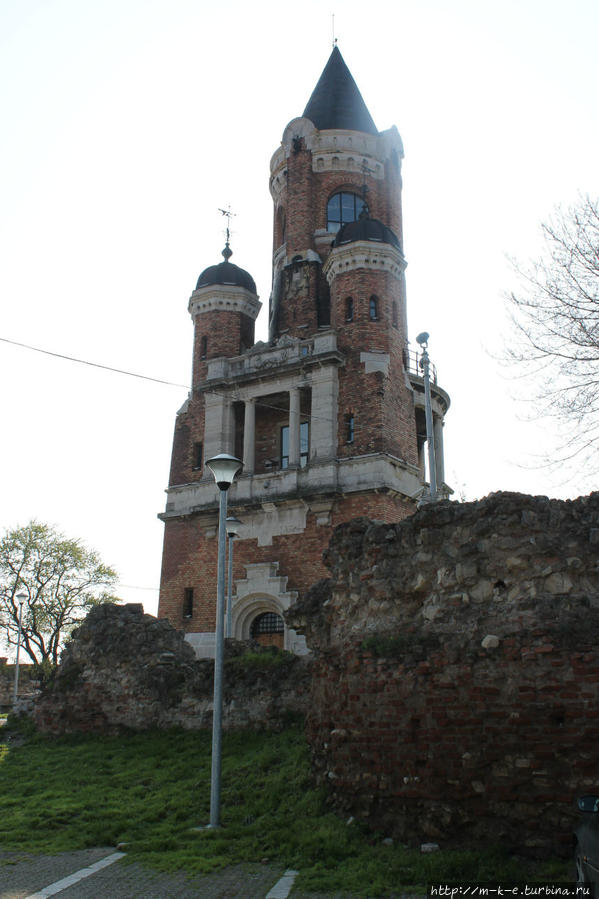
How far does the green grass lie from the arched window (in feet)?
77.1

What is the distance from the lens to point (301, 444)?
2853 cm

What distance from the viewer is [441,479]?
98.0 feet

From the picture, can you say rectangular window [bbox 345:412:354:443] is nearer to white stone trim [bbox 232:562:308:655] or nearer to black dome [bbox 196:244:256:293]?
white stone trim [bbox 232:562:308:655]

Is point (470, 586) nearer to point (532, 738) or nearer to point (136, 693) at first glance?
point (532, 738)

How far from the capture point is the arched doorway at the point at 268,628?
88.3 feet

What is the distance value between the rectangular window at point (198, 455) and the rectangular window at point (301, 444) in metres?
3.13

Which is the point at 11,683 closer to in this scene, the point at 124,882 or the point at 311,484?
the point at 311,484

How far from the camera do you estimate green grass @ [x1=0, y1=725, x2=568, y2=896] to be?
724 centimetres

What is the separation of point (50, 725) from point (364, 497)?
12.1 m

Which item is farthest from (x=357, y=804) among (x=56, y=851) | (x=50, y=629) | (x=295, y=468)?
(x=50, y=629)

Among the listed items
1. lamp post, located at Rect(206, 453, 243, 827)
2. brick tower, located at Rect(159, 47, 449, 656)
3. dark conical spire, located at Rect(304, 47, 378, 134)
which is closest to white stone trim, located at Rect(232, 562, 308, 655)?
brick tower, located at Rect(159, 47, 449, 656)

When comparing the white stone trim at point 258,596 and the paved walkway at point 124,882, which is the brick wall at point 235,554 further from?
the paved walkway at point 124,882

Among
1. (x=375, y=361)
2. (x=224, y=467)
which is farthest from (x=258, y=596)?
(x=224, y=467)

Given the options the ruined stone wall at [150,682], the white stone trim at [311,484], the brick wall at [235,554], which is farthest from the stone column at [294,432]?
the ruined stone wall at [150,682]
